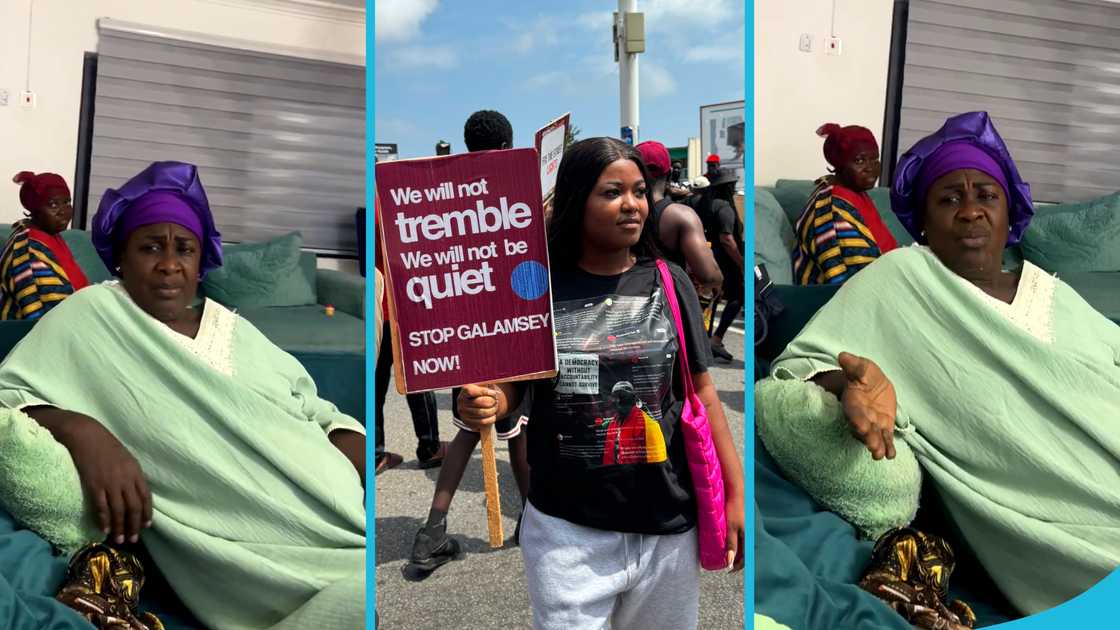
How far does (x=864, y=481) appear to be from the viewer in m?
1.21

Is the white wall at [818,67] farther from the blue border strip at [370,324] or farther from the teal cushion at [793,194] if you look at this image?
the blue border strip at [370,324]

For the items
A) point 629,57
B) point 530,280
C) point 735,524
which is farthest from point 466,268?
point 735,524

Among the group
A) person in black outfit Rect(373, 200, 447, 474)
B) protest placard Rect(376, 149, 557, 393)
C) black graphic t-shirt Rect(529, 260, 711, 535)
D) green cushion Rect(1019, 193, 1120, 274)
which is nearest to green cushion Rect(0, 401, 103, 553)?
person in black outfit Rect(373, 200, 447, 474)

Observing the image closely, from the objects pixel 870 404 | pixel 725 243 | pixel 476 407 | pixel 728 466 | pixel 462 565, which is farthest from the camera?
pixel 725 243

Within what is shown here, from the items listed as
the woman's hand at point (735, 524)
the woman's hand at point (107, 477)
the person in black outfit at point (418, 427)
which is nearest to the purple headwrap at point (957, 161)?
the woman's hand at point (735, 524)

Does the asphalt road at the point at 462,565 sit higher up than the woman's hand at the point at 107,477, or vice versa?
the woman's hand at the point at 107,477

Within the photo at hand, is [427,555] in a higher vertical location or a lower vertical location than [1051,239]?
lower

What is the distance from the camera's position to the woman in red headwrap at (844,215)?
50.1 inches

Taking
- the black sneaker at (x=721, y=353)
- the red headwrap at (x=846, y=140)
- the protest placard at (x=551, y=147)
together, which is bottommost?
the black sneaker at (x=721, y=353)

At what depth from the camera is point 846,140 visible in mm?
1274

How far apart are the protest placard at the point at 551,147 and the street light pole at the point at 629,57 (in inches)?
3.2

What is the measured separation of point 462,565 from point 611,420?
56cm

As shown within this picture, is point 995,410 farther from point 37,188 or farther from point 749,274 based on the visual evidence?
point 37,188

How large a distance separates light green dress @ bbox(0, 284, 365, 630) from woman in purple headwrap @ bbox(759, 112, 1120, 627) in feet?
2.42
